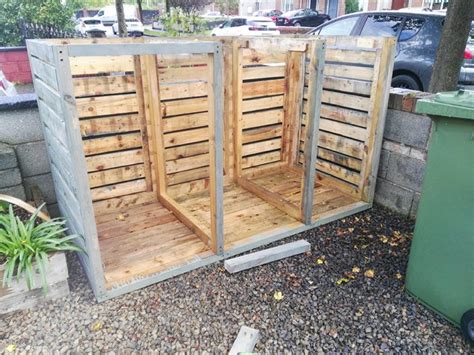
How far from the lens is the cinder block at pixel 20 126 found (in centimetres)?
303

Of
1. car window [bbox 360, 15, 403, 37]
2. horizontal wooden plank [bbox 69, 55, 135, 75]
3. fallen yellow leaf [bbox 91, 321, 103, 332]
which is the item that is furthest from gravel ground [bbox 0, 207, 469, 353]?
car window [bbox 360, 15, 403, 37]

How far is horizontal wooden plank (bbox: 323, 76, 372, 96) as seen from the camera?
3.64 meters

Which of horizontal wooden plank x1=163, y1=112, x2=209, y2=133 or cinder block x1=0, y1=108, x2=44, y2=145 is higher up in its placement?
cinder block x1=0, y1=108, x2=44, y2=145

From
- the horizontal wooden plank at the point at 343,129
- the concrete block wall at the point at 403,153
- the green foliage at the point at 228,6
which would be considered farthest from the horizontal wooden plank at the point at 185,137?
the green foliage at the point at 228,6

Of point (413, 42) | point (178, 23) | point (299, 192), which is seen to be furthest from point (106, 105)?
point (178, 23)

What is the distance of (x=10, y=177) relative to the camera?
9.81 feet

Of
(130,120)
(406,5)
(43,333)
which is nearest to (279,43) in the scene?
(130,120)

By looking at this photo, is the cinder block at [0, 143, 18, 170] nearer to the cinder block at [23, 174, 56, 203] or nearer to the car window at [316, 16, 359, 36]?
the cinder block at [23, 174, 56, 203]

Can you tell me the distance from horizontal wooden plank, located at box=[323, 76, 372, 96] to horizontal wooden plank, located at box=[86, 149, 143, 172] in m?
2.05

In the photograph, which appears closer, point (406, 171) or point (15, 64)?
point (406, 171)

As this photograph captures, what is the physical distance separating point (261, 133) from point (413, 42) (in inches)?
128

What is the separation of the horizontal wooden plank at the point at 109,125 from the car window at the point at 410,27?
15.1 feet

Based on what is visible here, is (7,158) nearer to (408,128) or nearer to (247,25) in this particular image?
(408,128)

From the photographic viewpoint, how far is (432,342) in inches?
86.9
